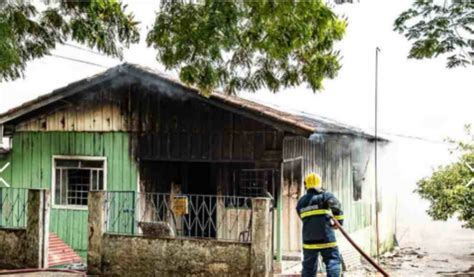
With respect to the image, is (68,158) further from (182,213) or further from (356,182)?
(356,182)

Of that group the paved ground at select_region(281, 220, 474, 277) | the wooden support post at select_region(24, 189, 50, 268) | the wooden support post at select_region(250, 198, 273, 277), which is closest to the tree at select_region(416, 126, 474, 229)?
the paved ground at select_region(281, 220, 474, 277)

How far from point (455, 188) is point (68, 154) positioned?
10.3m

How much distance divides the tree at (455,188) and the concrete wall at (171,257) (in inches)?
319

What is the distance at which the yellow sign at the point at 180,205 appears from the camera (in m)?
11.6

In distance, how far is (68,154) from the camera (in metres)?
13.8

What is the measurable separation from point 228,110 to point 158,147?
2.01 metres

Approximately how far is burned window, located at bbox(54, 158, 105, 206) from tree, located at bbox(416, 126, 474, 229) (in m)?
9.61

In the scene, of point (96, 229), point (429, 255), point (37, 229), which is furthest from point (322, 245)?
point (429, 255)

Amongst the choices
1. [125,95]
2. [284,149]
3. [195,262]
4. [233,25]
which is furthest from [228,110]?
[233,25]

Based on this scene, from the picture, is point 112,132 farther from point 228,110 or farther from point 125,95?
point 228,110

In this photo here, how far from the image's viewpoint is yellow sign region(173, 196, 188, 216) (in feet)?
38.1

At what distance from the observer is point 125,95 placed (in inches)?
524

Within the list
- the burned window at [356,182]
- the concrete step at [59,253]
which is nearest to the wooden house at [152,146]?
the concrete step at [59,253]

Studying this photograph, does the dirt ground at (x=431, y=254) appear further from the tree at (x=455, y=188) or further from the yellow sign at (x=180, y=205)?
the yellow sign at (x=180, y=205)
